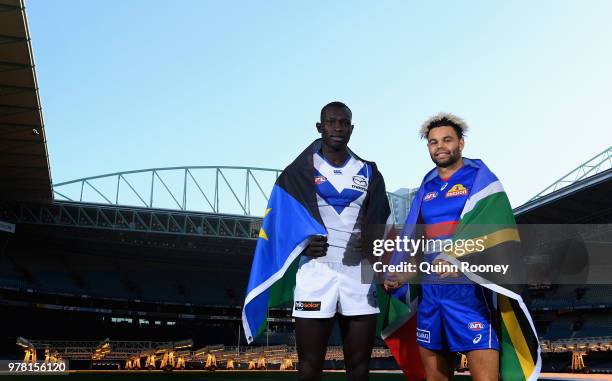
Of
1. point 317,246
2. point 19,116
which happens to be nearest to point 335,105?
point 317,246

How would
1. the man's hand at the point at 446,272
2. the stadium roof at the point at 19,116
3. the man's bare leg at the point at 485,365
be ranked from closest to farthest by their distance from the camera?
the man's bare leg at the point at 485,365 < the man's hand at the point at 446,272 < the stadium roof at the point at 19,116

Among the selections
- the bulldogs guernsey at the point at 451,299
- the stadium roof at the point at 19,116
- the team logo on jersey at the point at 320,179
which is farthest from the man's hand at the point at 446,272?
the stadium roof at the point at 19,116

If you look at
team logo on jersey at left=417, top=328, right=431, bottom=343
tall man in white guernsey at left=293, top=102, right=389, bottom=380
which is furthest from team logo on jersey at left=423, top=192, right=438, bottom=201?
team logo on jersey at left=417, top=328, right=431, bottom=343

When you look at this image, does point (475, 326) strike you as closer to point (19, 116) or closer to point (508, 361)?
point (508, 361)

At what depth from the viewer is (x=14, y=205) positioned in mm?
34031

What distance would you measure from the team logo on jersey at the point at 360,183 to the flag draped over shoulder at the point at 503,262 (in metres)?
0.69

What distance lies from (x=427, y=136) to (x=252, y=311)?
1.68m

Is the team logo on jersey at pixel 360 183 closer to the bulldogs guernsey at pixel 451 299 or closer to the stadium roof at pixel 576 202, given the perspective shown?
the bulldogs guernsey at pixel 451 299

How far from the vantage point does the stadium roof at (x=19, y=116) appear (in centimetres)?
1595

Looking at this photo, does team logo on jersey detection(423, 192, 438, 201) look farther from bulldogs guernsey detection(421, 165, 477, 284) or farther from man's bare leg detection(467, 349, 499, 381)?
man's bare leg detection(467, 349, 499, 381)

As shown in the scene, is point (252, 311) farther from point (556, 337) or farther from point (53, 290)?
point (53, 290)

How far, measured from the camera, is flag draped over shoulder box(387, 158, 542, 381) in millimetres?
3475

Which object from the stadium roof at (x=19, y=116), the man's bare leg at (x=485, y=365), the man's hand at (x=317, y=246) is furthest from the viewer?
the stadium roof at (x=19, y=116)

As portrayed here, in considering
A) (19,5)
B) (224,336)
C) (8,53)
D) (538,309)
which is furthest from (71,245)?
(538,309)
